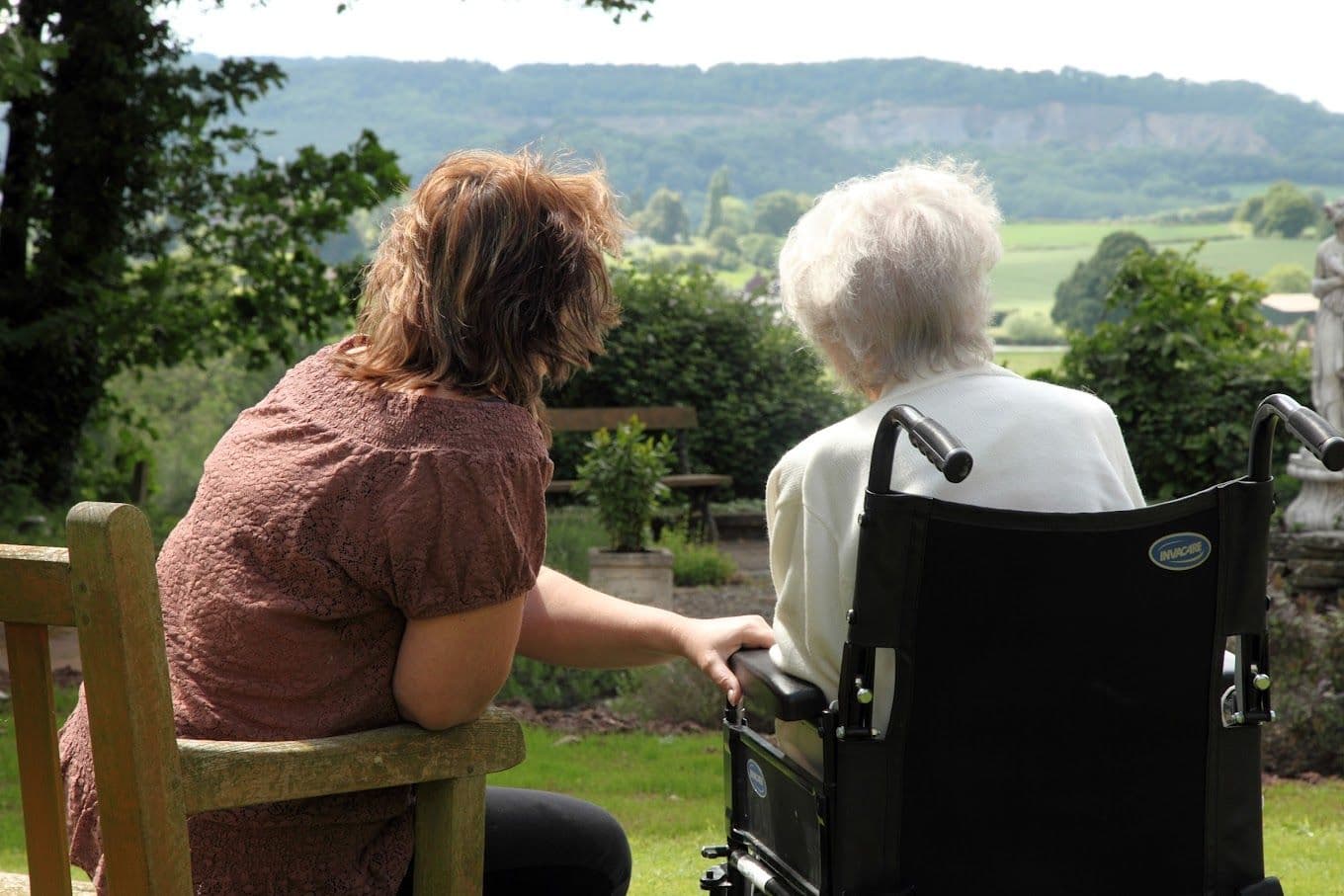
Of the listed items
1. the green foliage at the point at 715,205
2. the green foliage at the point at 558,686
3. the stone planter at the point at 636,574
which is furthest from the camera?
the green foliage at the point at 715,205

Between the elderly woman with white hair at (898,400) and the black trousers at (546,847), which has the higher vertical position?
the elderly woman with white hair at (898,400)

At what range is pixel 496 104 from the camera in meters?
99.8

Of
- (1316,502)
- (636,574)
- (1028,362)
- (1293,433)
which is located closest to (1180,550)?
(1293,433)

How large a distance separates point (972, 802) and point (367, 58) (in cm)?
11258

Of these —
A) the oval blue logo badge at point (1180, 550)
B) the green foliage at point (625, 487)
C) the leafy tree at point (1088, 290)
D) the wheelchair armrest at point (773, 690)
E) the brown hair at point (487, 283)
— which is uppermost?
the brown hair at point (487, 283)

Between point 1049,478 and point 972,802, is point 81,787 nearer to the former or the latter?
point 972,802

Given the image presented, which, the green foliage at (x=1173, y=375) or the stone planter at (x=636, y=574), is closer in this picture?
the stone planter at (x=636, y=574)

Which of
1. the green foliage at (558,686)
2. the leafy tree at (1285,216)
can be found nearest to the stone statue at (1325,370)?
the green foliage at (558,686)

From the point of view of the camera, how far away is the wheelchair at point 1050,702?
170cm

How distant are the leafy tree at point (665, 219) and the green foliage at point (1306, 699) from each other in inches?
2476

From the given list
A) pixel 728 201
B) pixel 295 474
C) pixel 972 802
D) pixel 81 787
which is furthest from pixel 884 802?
pixel 728 201

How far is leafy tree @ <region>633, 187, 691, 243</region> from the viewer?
225 ft

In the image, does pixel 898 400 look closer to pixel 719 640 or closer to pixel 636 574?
pixel 719 640

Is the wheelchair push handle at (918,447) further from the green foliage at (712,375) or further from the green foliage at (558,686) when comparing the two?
the green foliage at (712,375)
